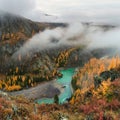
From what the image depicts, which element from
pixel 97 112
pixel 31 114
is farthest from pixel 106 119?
pixel 31 114

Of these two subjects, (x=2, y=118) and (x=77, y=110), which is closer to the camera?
(x=2, y=118)

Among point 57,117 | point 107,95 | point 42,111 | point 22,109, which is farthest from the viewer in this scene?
point 107,95

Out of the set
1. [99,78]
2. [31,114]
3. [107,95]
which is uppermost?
[31,114]

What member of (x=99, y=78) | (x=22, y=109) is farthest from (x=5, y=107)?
(x=99, y=78)

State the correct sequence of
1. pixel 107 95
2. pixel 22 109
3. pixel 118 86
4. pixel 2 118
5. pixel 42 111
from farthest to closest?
pixel 118 86 < pixel 107 95 < pixel 42 111 < pixel 22 109 < pixel 2 118

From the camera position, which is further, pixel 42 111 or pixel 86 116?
pixel 42 111

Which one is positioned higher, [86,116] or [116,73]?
[86,116]

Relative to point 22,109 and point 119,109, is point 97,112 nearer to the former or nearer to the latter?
point 119,109

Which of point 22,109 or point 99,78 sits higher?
point 22,109

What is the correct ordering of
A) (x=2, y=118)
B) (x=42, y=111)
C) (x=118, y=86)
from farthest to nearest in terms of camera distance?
(x=118, y=86) → (x=42, y=111) → (x=2, y=118)

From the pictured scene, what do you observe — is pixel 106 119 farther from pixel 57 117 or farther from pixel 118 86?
pixel 118 86
